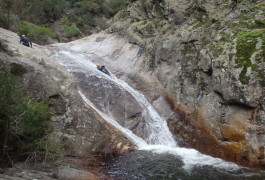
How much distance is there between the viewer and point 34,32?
111ft

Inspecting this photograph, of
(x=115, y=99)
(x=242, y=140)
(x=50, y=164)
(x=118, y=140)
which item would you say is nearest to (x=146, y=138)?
(x=118, y=140)

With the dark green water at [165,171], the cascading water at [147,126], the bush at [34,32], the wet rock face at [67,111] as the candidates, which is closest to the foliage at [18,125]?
the wet rock face at [67,111]

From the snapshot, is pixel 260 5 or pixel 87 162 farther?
pixel 260 5

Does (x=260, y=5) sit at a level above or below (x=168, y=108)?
above

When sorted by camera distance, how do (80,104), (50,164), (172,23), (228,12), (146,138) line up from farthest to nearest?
1. (172,23)
2. (228,12)
3. (146,138)
4. (80,104)
5. (50,164)

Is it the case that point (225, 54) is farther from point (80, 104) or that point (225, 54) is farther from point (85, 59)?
point (85, 59)

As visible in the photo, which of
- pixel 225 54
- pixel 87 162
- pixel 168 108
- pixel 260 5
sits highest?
pixel 260 5

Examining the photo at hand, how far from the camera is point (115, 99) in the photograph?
18656mm

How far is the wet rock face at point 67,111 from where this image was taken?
13391 millimetres

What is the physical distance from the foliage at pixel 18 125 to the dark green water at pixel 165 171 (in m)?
3.60

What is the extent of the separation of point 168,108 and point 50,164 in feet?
36.0

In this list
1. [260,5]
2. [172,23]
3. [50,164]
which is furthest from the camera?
[172,23]

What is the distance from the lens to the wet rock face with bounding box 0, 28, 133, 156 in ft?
43.9

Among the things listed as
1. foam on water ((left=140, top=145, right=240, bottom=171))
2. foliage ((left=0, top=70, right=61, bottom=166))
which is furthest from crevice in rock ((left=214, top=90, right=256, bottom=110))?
foliage ((left=0, top=70, right=61, bottom=166))
